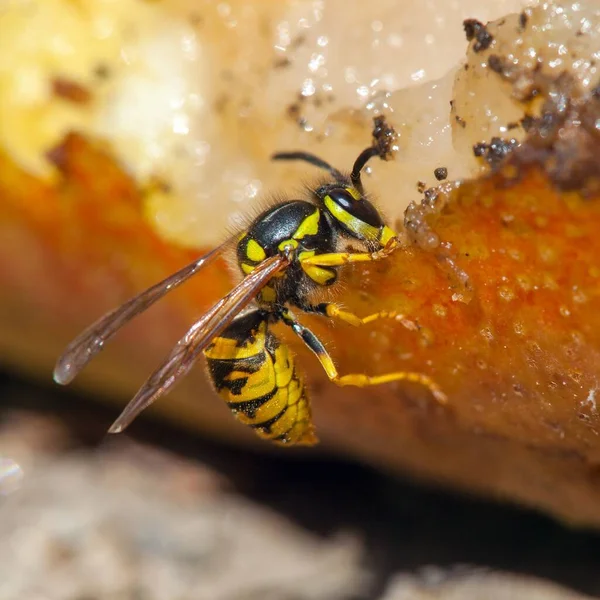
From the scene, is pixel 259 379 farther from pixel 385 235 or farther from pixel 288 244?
pixel 385 235

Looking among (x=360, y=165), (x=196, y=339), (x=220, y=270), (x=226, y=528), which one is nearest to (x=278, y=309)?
(x=220, y=270)

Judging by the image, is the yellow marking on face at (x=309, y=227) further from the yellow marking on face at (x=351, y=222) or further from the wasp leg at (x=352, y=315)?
the wasp leg at (x=352, y=315)

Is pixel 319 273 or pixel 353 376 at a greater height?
pixel 319 273

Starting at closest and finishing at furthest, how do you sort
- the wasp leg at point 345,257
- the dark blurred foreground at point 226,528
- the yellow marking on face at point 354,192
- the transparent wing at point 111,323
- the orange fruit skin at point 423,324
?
1. the orange fruit skin at point 423,324
2. the wasp leg at point 345,257
3. the yellow marking on face at point 354,192
4. the transparent wing at point 111,323
5. the dark blurred foreground at point 226,528

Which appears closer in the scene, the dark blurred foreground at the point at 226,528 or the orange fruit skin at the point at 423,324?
the orange fruit skin at the point at 423,324

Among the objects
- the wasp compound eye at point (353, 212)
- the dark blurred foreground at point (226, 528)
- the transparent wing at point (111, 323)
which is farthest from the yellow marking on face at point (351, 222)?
the dark blurred foreground at point (226, 528)

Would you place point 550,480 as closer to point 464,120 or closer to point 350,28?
point 464,120

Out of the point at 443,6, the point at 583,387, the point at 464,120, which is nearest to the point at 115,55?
the point at 443,6
